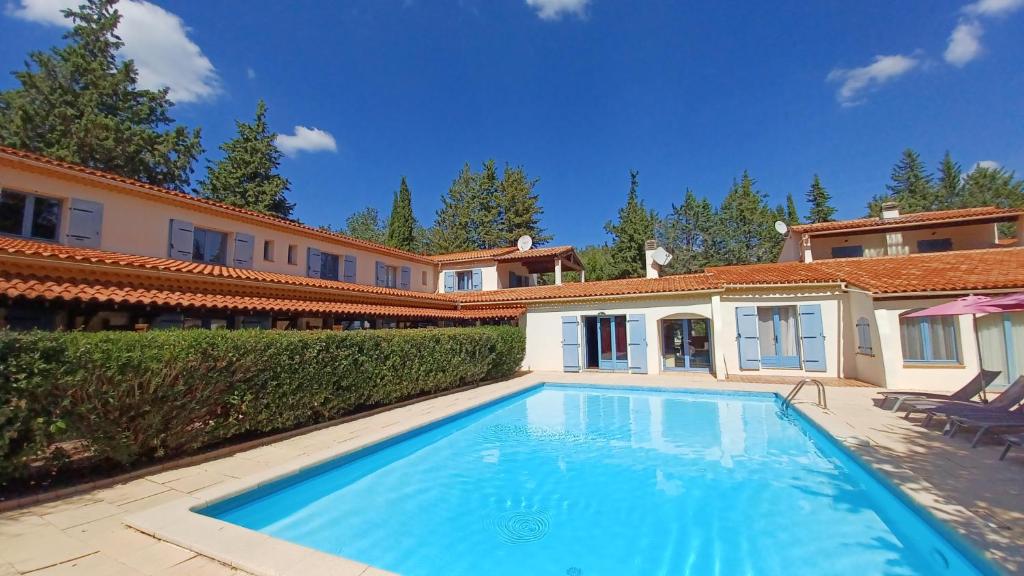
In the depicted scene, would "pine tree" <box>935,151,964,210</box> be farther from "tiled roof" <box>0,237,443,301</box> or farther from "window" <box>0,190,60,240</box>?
"window" <box>0,190,60,240</box>

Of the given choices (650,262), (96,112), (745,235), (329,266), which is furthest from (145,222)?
(745,235)

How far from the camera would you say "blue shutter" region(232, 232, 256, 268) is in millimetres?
15711

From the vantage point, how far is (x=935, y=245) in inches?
827

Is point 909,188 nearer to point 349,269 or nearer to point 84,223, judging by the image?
point 349,269

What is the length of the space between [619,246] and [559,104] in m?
17.6

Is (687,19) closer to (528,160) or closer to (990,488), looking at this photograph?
(990,488)

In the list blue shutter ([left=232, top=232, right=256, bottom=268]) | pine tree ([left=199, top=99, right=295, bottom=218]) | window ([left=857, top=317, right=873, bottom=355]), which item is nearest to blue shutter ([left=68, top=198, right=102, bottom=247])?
blue shutter ([left=232, top=232, right=256, bottom=268])

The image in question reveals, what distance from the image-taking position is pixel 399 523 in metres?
5.54

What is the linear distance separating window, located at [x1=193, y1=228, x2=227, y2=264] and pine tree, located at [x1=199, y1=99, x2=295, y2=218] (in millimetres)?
21155

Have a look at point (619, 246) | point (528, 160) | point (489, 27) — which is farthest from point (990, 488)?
point (528, 160)

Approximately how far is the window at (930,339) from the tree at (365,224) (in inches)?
2112

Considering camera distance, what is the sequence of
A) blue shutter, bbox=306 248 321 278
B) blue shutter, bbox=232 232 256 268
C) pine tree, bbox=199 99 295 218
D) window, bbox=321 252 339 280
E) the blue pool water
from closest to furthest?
1. the blue pool water
2. blue shutter, bbox=232 232 256 268
3. blue shutter, bbox=306 248 321 278
4. window, bbox=321 252 339 280
5. pine tree, bbox=199 99 295 218

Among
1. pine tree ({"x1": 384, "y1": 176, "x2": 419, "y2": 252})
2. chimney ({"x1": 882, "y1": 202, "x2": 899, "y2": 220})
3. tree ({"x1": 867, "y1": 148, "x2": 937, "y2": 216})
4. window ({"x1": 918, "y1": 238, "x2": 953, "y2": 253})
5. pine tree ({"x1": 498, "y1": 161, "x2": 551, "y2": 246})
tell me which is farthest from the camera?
tree ({"x1": 867, "y1": 148, "x2": 937, "y2": 216})

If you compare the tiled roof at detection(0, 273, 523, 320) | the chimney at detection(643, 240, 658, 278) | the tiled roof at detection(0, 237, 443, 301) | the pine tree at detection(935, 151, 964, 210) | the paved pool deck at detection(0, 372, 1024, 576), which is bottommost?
the paved pool deck at detection(0, 372, 1024, 576)
